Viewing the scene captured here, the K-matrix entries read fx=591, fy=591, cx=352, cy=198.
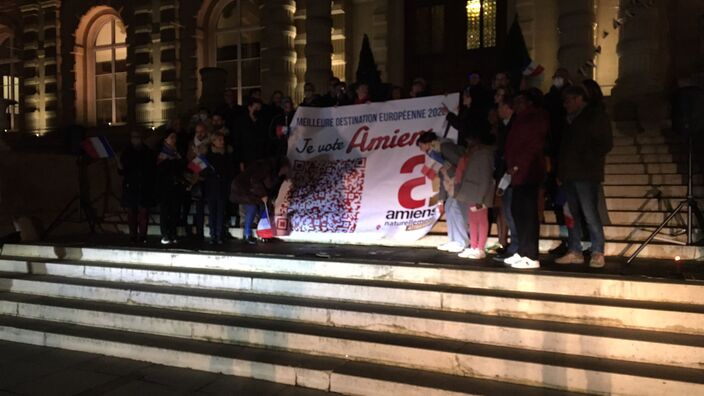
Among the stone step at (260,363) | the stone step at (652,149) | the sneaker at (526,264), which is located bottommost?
the stone step at (260,363)

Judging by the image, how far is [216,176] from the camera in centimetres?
893

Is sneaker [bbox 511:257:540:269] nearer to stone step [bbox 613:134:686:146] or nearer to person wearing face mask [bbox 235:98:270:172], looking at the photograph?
person wearing face mask [bbox 235:98:270:172]

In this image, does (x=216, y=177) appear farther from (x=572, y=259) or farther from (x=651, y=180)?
(x=651, y=180)

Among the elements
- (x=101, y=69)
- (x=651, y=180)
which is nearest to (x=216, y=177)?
(x=651, y=180)

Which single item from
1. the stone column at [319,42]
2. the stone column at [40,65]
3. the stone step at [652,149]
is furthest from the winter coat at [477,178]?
the stone column at [40,65]

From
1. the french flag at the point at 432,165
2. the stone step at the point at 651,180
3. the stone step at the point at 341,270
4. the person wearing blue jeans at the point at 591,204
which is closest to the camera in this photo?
the stone step at the point at 341,270

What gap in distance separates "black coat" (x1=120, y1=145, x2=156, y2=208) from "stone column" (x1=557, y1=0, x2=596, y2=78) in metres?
8.97

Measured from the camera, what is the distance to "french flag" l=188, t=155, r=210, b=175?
898cm

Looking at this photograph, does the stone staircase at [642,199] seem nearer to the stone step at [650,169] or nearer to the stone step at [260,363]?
the stone step at [650,169]

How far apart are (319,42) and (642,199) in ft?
32.5

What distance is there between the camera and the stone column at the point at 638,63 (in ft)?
40.1

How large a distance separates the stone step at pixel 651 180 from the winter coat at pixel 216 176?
5.83 metres

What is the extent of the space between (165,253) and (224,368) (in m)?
2.66

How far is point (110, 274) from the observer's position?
7.94 metres
